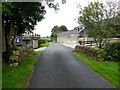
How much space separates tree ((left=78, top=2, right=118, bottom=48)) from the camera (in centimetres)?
1155

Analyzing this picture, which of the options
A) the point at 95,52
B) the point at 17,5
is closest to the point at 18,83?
the point at 17,5

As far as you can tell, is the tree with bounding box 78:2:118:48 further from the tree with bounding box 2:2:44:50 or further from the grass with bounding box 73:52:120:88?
the tree with bounding box 2:2:44:50

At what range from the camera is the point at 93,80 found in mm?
5305

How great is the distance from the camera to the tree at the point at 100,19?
1155cm

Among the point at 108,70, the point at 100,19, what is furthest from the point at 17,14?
the point at 100,19

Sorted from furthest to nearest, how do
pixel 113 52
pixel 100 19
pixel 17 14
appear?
pixel 100 19, pixel 113 52, pixel 17 14

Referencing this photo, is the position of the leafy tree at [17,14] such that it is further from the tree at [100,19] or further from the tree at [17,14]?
Result: the tree at [100,19]

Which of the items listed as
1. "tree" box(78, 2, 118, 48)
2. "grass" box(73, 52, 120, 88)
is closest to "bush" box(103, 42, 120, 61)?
"grass" box(73, 52, 120, 88)

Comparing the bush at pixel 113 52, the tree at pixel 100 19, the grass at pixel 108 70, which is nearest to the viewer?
the grass at pixel 108 70

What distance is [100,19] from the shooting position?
A: 12.3 metres

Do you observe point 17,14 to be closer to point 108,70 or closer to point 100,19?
point 108,70

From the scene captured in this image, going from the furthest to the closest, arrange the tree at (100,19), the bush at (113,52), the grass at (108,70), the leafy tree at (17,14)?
1. the tree at (100,19)
2. the bush at (113,52)
3. the leafy tree at (17,14)
4. the grass at (108,70)

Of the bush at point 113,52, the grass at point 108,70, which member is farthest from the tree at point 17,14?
the bush at point 113,52

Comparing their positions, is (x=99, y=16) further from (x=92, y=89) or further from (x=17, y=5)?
(x=92, y=89)
